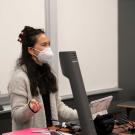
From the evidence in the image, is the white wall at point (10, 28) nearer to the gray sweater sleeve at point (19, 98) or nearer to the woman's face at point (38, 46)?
the woman's face at point (38, 46)

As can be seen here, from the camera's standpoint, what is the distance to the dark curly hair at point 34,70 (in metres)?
2.44

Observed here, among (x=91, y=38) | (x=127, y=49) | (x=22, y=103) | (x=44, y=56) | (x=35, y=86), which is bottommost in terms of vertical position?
(x=22, y=103)

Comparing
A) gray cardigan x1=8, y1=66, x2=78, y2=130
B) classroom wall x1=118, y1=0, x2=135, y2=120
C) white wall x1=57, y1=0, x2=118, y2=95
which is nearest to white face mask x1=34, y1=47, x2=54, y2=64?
gray cardigan x1=8, y1=66, x2=78, y2=130

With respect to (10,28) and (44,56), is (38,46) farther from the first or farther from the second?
(10,28)

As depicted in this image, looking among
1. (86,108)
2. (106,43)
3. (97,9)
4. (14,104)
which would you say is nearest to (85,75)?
(106,43)

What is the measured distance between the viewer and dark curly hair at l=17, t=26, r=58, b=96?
2435 millimetres

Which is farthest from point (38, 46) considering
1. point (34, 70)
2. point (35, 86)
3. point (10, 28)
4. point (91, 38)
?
point (91, 38)

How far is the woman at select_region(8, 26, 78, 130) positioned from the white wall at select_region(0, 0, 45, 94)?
2.59 feet

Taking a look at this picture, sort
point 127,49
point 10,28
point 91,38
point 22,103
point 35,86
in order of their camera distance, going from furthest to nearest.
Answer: point 127,49 → point 91,38 → point 10,28 → point 35,86 → point 22,103

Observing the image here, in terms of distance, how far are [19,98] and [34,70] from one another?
10.6 inches

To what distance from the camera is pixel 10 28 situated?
3.33 metres

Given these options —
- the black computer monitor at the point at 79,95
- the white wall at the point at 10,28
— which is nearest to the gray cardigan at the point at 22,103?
the white wall at the point at 10,28

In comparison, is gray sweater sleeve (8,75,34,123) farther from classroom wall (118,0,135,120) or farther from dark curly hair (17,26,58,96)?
classroom wall (118,0,135,120)

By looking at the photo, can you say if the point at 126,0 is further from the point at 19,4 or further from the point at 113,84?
the point at 19,4
